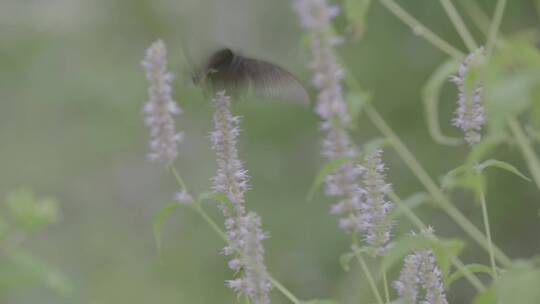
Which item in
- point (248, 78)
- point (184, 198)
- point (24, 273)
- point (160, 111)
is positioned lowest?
point (24, 273)

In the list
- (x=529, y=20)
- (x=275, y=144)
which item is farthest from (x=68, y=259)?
(x=529, y=20)

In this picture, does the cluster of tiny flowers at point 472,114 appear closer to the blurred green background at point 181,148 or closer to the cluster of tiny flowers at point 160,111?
the cluster of tiny flowers at point 160,111

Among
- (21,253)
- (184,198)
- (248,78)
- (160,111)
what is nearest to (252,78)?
(248,78)

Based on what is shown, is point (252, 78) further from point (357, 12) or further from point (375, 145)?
point (375, 145)

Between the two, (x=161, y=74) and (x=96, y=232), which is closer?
(x=161, y=74)

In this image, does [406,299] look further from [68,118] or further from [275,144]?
[68,118]
